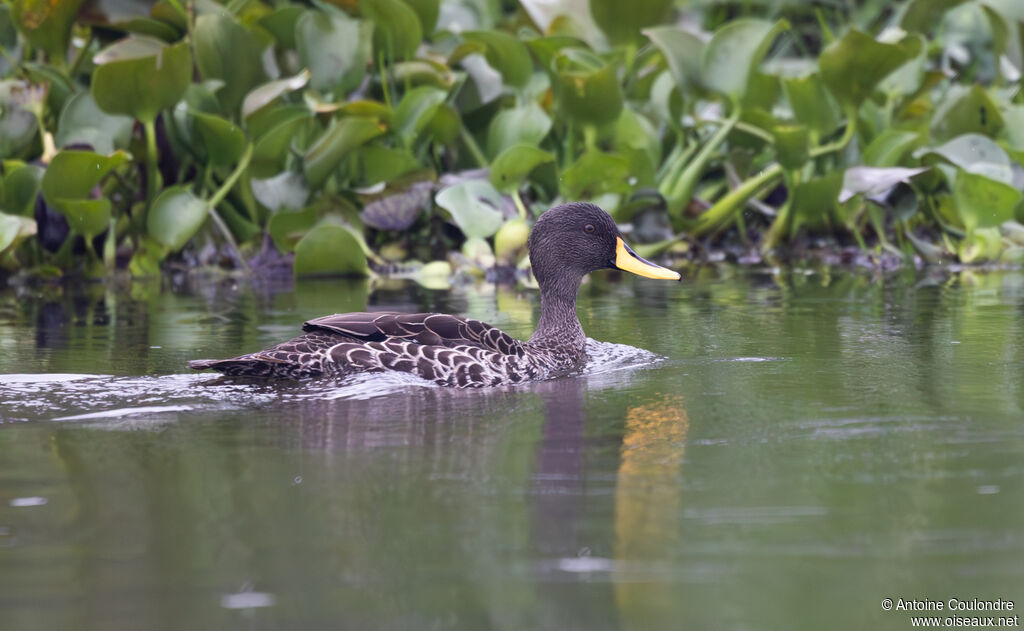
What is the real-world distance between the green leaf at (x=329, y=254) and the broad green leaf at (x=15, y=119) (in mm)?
2860

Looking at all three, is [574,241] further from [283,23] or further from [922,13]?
[922,13]

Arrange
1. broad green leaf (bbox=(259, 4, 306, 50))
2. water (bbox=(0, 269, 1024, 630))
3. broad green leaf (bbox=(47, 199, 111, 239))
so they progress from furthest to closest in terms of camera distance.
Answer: broad green leaf (bbox=(259, 4, 306, 50)), broad green leaf (bbox=(47, 199, 111, 239)), water (bbox=(0, 269, 1024, 630))

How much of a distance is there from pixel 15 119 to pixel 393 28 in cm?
367

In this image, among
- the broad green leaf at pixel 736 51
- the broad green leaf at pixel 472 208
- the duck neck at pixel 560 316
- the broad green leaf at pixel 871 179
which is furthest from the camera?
the broad green leaf at pixel 472 208

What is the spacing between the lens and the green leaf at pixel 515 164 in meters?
12.6

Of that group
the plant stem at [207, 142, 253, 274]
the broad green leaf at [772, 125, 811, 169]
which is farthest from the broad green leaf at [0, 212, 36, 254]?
the broad green leaf at [772, 125, 811, 169]

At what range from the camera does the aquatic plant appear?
41.6ft

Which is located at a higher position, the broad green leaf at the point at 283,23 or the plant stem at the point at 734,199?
the broad green leaf at the point at 283,23

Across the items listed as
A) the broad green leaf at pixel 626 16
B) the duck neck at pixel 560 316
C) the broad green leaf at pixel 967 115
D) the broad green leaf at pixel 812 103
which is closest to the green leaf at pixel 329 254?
the broad green leaf at pixel 626 16

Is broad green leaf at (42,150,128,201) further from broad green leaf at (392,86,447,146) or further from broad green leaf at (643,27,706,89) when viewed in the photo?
broad green leaf at (643,27,706,89)

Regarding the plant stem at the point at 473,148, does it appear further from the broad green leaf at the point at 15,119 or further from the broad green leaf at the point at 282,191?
the broad green leaf at the point at 15,119

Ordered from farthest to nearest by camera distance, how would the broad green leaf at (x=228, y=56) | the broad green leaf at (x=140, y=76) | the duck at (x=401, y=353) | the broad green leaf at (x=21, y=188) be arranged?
the broad green leaf at (x=228, y=56) < the broad green leaf at (x=21, y=188) < the broad green leaf at (x=140, y=76) < the duck at (x=401, y=353)

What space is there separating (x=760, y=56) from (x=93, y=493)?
30.7 ft

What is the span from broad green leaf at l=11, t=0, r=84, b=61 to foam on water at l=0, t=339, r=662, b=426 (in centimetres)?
673
